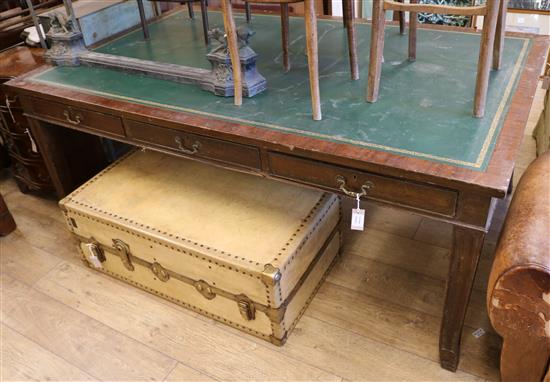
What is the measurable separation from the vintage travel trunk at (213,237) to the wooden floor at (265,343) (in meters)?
0.07

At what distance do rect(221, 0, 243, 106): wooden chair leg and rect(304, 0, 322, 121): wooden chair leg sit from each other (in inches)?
9.9

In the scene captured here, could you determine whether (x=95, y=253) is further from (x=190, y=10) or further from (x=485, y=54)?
(x=485, y=54)

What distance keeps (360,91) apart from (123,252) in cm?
103

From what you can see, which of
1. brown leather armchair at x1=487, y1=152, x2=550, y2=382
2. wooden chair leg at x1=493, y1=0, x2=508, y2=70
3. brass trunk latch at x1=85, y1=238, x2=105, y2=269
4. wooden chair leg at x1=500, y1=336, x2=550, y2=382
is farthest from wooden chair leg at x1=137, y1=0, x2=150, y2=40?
wooden chair leg at x1=500, y1=336, x2=550, y2=382

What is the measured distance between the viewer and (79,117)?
1.83 meters

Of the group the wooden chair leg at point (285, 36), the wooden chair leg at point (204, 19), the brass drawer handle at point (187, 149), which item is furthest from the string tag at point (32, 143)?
the wooden chair leg at point (285, 36)

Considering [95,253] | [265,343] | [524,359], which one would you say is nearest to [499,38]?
[524,359]

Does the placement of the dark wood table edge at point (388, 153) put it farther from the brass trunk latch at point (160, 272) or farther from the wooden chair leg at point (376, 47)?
the brass trunk latch at point (160, 272)

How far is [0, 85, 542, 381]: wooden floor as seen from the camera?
1.62 meters

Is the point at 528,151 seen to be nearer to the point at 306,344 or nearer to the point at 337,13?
the point at 337,13

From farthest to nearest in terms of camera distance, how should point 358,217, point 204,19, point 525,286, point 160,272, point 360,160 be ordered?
point 204,19
point 160,272
point 358,217
point 360,160
point 525,286

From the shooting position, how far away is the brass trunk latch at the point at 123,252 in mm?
1835

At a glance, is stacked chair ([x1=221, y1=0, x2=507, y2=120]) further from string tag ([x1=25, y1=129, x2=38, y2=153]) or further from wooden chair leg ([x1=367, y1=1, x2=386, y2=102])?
string tag ([x1=25, y1=129, x2=38, y2=153])

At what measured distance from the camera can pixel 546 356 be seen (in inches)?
51.6
